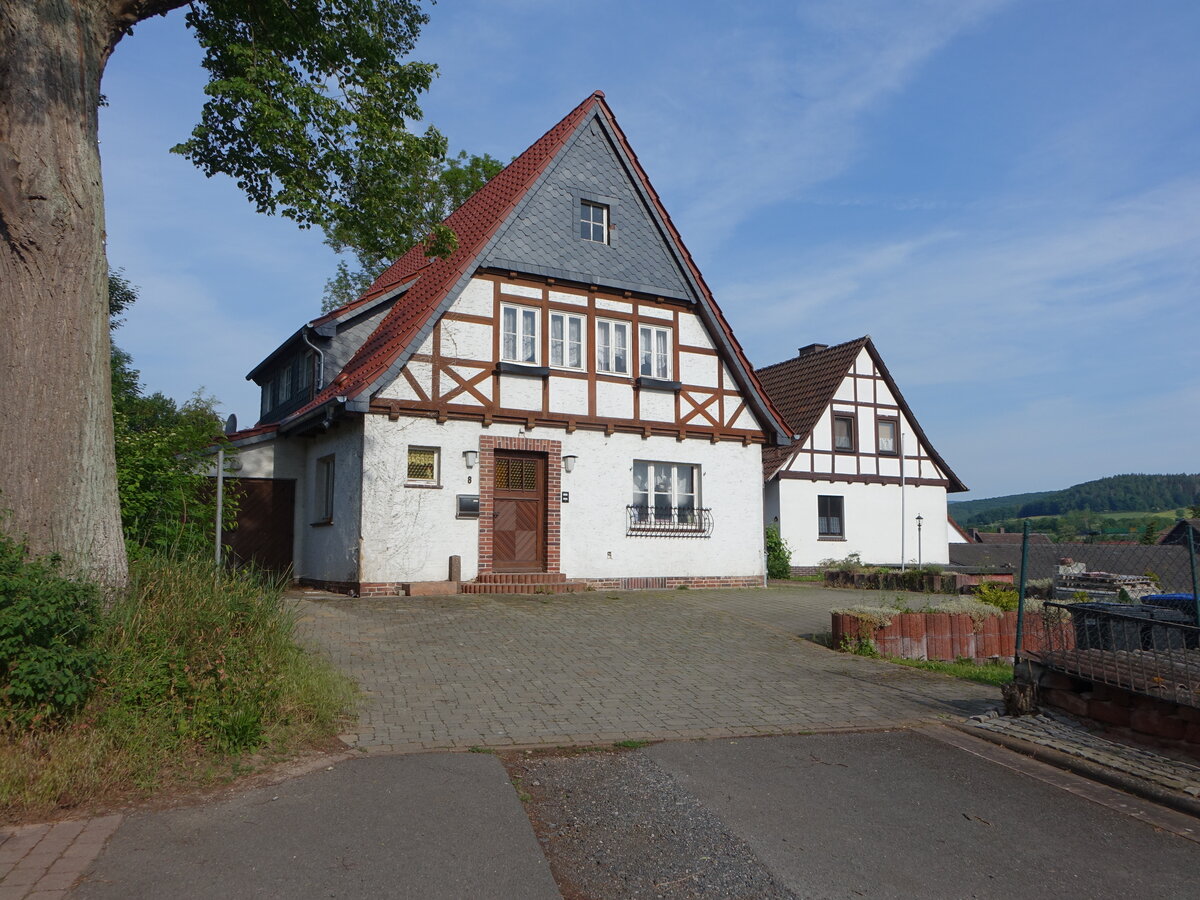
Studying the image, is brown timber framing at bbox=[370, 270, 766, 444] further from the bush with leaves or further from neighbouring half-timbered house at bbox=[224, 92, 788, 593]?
the bush with leaves

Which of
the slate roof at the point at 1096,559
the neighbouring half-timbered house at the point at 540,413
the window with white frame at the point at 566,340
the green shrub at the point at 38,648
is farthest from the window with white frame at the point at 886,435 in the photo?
the green shrub at the point at 38,648

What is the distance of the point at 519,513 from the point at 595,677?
26.4 ft

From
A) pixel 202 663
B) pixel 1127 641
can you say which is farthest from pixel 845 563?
pixel 202 663

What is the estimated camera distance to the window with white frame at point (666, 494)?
17938 millimetres

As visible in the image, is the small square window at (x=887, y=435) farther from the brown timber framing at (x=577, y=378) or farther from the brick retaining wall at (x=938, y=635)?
the brick retaining wall at (x=938, y=635)

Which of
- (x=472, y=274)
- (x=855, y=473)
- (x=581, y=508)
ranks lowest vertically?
(x=581, y=508)

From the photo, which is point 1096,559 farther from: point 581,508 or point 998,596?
point 581,508

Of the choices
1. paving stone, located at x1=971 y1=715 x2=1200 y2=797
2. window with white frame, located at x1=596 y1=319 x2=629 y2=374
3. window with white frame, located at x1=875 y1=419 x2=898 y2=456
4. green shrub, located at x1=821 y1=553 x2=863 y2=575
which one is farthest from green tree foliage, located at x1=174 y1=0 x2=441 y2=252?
window with white frame, located at x1=875 y1=419 x2=898 y2=456

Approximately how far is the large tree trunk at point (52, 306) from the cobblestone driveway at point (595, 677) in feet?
7.81

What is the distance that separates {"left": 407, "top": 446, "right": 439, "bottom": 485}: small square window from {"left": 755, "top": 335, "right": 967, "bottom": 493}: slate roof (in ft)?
44.4

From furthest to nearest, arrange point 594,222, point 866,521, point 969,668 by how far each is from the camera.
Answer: point 866,521
point 594,222
point 969,668

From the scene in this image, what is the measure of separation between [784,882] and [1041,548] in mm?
31141

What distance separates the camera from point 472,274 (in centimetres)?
1623

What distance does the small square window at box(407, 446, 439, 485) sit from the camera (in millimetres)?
15805
